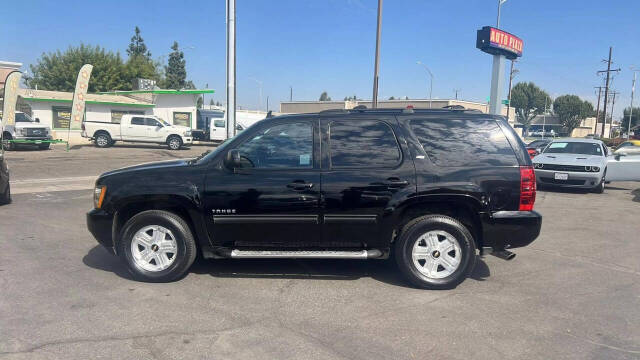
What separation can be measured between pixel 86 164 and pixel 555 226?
16.6 metres

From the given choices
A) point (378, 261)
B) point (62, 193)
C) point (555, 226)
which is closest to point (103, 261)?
point (378, 261)

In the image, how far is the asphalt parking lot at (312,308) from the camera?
3.53 meters

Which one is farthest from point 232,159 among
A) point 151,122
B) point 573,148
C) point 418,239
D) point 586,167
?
point 151,122

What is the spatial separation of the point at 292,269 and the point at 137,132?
23.9 meters

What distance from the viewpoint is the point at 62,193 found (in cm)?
1104

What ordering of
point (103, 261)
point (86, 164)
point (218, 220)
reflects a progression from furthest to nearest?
point (86, 164)
point (103, 261)
point (218, 220)

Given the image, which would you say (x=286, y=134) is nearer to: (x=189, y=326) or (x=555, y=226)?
(x=189, y=326)

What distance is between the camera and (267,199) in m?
4.75

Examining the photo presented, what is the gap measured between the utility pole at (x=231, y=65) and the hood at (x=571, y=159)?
10582mm

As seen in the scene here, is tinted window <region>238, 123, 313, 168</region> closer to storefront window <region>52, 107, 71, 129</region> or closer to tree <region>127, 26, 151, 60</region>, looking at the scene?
storefront window <region>52, 107, 71, 129</region>

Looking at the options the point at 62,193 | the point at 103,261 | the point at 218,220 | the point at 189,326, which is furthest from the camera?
the point at 62,193

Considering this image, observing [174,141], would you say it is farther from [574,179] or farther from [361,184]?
[361,184]

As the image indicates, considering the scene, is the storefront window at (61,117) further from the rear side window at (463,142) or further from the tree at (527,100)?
the tree at (527,100)

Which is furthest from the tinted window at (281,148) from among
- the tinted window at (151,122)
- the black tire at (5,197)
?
the tinted window at (151,122)
